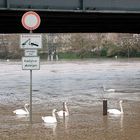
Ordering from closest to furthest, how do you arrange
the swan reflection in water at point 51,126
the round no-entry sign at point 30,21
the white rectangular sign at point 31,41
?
1. the swan reflection in water at point 51,126
2. the white rectangular sign at point 31,41
3. the round no-entry sign at point 30,21

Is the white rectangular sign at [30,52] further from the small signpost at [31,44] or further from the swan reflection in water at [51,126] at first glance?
the swan reflection in water at [51,126]

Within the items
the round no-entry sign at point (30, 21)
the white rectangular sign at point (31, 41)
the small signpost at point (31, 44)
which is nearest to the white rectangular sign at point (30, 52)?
the small signpost at point (31, 44)

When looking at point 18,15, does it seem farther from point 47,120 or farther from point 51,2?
point 47,120

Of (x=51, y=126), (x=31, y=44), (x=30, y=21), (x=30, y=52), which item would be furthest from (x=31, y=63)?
(x=51, y=126)

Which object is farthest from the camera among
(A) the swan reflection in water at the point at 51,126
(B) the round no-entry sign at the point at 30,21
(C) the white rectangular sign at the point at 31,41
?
(B) the round no-entry sign at the point at 30,21

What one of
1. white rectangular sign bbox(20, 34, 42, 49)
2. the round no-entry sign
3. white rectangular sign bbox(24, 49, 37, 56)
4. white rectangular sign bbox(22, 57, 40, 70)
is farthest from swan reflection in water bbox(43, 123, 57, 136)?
the round no-entry sign

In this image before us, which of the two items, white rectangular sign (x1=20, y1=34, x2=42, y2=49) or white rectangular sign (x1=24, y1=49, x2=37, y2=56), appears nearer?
white rectangular sign (x1=20, y1=34, x2=42, y2=49)

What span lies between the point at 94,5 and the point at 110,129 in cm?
1280

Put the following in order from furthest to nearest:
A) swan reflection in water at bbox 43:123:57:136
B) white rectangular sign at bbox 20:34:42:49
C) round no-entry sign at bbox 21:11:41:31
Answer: round no-entry sign at bbox 21:11:41:31 < white rectangular sign at bbox 20:34:42:49 < swan reflection in water at bbox 43:123:57:136

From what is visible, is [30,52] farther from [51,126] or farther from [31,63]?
[51,126]

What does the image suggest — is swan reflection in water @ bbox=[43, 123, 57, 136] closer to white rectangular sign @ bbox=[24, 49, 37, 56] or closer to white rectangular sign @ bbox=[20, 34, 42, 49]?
white rectangular sign @ bbox=[24, 49, 37, 56]

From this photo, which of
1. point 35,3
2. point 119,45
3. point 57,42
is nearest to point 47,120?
point 35,3

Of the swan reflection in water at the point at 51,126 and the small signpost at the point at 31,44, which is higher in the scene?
the small signpost at the point at 31,44

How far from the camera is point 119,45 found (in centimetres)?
11275
